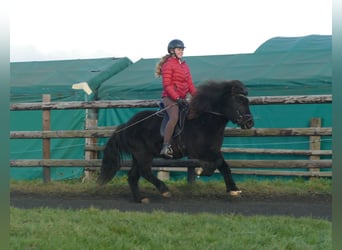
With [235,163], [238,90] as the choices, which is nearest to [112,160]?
[235,163]

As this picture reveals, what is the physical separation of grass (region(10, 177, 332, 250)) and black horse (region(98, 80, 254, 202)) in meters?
2.03

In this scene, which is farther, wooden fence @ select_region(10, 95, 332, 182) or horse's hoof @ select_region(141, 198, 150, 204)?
wooden fence @ select_region(10, 95, 332, 182)

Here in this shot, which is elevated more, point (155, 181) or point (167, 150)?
point (167, 150)

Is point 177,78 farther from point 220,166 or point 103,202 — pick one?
point 103,202

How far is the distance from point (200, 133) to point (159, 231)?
3.18 m

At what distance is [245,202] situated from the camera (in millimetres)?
7703

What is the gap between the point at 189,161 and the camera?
30.6ft

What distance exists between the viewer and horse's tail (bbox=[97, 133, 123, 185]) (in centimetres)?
877

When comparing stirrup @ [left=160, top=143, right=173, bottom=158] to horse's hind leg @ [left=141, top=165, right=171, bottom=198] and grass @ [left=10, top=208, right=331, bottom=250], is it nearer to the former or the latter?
horse's hind leg @ [left=141, top=165, right=171, bottom=198]

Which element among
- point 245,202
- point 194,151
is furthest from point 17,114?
point 245,202

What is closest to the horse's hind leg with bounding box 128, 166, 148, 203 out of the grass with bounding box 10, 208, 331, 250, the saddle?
the saddle

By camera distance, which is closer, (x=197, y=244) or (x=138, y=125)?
(x=197, y=244)

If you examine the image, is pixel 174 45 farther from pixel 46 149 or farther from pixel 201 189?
pixel 46 149

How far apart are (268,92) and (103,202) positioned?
A: 628 centimetres
